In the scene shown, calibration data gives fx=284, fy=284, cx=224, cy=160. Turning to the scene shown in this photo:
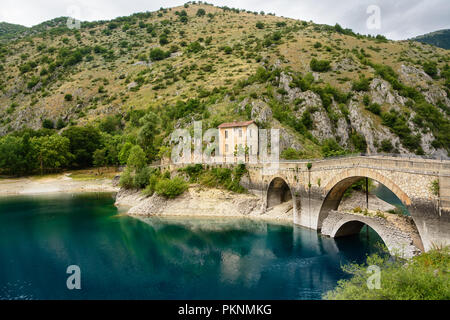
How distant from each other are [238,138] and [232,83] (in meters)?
36.9

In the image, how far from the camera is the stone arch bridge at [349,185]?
17375 millimetres

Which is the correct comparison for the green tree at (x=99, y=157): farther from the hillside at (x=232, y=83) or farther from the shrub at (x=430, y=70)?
the shrub at (x=430, y=70)

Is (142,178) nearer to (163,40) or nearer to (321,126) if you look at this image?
(321,126)

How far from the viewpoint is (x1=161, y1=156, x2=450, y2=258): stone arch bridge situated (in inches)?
684

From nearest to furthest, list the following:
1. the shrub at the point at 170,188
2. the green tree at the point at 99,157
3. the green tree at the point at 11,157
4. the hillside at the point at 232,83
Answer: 1. the shrub at the point at 170,188
2. the hillside at the point at 232,83
3. the green tree at the point at 11,157
4. the green tree at the point at 99,157

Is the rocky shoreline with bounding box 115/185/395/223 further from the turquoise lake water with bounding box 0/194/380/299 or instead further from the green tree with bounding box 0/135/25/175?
the green tree with bounding box 0/135/25/175

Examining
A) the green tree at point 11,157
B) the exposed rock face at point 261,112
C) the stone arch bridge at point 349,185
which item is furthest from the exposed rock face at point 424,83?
the green tree at point 11,157

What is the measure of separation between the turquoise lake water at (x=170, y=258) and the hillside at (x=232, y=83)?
1960 centimetres

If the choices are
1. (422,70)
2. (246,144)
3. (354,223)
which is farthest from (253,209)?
(422,70)

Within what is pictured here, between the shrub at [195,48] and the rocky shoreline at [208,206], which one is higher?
the shrub at [195,48]

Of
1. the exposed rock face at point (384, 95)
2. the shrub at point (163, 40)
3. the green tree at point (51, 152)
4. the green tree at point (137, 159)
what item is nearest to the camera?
the green tree at point (137, 159)

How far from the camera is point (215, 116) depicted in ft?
197
